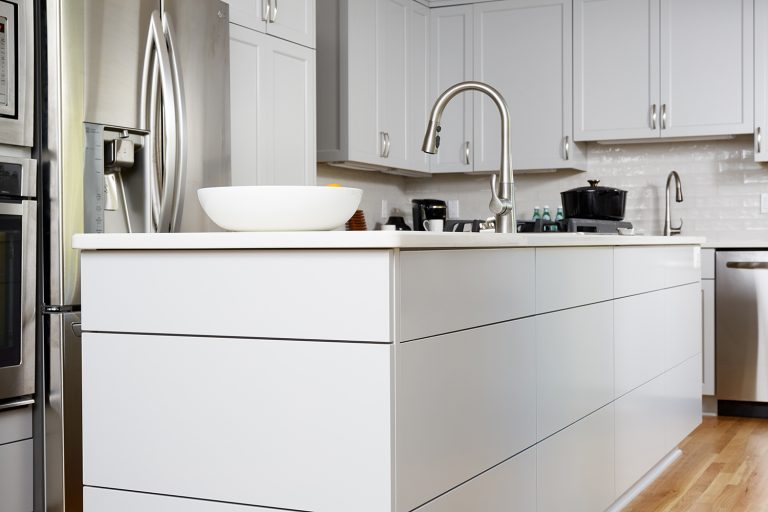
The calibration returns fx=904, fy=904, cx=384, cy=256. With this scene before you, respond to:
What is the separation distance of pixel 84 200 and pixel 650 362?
2119 mm

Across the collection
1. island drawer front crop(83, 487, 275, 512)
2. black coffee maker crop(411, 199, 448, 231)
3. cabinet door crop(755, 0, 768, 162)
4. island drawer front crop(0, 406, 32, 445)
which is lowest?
island drawer front crop(83, 487, 275, 512)

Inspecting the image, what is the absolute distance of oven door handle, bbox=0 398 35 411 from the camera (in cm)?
235

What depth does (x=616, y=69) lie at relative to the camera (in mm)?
5301

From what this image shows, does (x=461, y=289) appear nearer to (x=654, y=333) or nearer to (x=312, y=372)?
(x=312, y=372)

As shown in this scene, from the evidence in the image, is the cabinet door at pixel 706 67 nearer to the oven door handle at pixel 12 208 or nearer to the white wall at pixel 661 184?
the white wall at pixel 661 184

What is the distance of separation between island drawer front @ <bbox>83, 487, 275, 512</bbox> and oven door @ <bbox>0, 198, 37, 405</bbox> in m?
0.63

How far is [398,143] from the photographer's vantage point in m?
5.27

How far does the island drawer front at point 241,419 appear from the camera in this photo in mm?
1588

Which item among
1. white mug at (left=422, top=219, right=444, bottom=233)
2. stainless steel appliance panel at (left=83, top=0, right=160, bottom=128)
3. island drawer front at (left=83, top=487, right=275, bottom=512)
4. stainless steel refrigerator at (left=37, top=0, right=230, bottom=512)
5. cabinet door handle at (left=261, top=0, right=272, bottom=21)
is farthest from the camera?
white mug at (left=422, top=219, right=444, bottom=233)

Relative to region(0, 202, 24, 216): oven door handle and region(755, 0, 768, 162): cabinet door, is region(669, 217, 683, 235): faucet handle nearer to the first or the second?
region(755, 0, 768, 162): cabinet door

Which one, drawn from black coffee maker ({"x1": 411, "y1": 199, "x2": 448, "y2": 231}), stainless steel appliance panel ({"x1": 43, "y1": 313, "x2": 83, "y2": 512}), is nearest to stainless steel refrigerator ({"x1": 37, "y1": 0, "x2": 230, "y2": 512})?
stainless steel appliance panel ({"x1": 43, "y1": 313, "x2": 83, "y2": 512})

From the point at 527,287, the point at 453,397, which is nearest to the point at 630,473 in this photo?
the point at 527,287

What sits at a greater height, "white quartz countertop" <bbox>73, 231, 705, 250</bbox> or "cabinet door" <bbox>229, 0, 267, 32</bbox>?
"cabinet door" <bbox>229, 0, 267, 32</bbox>

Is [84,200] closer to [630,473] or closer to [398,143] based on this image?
[630,473]
